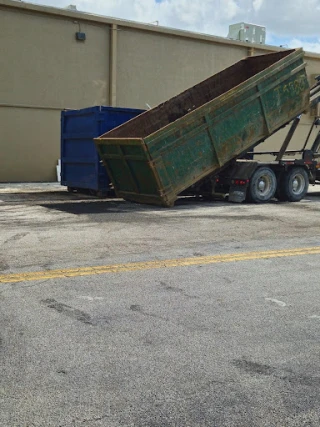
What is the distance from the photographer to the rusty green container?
497 inches

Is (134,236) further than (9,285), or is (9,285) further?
(134,236)

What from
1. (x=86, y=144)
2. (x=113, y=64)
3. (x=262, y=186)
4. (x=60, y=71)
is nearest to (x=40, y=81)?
(x=60, y=71)

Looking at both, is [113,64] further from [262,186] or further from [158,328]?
[158,328]

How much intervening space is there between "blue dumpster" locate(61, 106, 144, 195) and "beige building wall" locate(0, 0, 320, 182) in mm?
5122

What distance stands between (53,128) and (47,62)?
2393mm

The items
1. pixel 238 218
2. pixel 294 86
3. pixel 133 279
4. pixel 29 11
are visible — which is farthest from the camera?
pixel 29 11

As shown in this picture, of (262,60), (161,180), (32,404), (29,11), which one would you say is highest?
(29,11)

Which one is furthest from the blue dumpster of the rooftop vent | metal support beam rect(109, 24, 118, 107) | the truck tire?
the rooftop vent

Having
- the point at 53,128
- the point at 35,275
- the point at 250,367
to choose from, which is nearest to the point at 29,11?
the point at 53,128

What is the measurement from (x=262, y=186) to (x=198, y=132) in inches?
109

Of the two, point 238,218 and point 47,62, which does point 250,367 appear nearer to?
point 238,218

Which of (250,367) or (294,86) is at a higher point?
(294,86)

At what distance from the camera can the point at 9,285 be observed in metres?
6.04

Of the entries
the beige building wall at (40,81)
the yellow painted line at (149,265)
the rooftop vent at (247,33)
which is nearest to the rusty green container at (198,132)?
the yellow painted line at (149,265)
